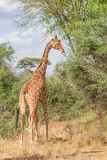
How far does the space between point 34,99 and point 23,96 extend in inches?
14.9

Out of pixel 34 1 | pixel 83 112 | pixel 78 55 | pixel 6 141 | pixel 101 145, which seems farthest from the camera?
pixel 34 1

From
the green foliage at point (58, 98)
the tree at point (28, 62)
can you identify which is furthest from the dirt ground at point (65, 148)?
the tree at point (28, 62)

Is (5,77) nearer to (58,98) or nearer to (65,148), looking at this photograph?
(58,98)

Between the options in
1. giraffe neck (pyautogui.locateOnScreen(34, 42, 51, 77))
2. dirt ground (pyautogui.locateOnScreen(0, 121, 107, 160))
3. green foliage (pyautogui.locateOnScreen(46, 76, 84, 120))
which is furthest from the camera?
green foliage (pyautogui.locateOnScreen(46, 76, 84, 120))

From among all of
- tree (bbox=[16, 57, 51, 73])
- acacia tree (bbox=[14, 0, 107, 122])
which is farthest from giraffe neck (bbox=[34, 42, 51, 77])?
tree (bbox=[16, 57, 51, 73])

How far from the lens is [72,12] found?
521 inches

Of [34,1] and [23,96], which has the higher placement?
[34,1]

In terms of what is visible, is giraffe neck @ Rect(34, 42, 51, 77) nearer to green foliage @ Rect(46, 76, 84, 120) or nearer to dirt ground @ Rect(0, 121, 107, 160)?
dirt ground @ Rect(0, 121, 107, 160)

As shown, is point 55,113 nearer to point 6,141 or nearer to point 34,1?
point 6,141

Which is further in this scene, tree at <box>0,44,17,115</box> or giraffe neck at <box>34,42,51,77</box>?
tree at <box>0,44,17,115</box>

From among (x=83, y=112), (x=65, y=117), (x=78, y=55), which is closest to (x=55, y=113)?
(x=65, y=117)

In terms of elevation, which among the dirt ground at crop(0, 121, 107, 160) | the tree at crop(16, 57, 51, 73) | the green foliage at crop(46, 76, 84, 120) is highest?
the tree at crop(16, 57, 51, 73)

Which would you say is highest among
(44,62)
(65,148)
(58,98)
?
(44,62)

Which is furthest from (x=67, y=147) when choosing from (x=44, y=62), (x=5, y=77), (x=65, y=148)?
(x=5, y=77)
